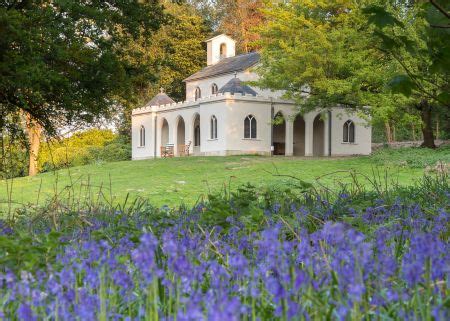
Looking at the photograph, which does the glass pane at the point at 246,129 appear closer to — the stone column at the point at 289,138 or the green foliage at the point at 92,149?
the stone column at the point at 289,138

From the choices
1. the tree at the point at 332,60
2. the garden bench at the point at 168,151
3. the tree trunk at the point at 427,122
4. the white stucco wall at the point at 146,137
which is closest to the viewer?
the tree at the point at 332,60

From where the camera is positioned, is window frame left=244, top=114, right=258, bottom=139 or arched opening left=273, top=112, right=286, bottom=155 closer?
window frame left=244, top=114, right=258, bottom=139

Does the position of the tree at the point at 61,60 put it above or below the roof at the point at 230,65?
below

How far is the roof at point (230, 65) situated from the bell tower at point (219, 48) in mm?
890

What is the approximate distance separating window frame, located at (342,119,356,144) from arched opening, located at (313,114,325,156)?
153 cm

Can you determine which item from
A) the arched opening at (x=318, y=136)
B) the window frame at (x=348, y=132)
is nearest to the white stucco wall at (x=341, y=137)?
the window frame at (x=348, y=132)

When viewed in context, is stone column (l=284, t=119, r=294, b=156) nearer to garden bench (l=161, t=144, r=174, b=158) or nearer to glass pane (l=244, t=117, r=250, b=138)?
glass pane (l=244, t=117, r=250, b=138)

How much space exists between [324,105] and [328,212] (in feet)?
101

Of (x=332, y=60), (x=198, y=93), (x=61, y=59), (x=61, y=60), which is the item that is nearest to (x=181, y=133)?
(x=198, y=93)

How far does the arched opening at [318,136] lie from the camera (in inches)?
1727

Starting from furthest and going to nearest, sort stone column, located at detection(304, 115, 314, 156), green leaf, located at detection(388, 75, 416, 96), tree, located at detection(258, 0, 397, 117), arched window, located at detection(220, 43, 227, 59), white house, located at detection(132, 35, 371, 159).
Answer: arched window, located at detection(220, 43, 227, 59) → stone column, located at detection(304, 115, 314, 156) → white house, located at detection(132, 35, 371, 159) → tree, located at detection(258, 0, 397, 117) → green leaf, located at detection(388, 75, 416, 96)

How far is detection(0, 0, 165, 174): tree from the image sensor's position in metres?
7.75

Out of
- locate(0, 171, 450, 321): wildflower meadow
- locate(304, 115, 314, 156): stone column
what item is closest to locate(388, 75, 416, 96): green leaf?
locate(0, 171, 450, 321): wildflower meadow

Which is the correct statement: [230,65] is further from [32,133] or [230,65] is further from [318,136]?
[32,133]
